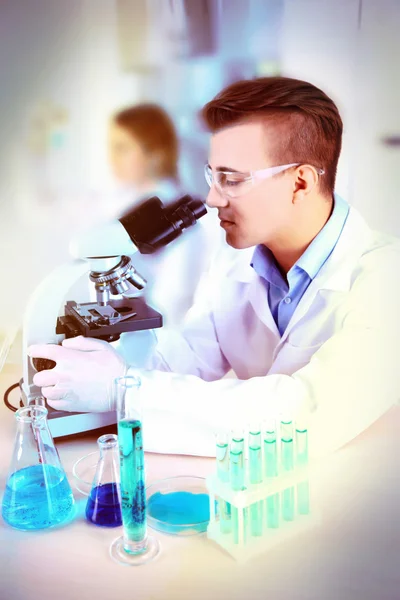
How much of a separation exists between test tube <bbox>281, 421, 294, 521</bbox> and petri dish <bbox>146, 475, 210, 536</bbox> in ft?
0.45

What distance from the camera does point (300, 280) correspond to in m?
1.32

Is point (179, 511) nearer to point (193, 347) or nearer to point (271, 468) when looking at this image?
point (271, 468)

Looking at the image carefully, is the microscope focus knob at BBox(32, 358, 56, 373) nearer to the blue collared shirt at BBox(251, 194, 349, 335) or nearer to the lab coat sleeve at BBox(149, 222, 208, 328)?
the lab coat sleeve at BBox(149, 222, 208, 328)

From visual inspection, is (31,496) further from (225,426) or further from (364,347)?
(364,347)

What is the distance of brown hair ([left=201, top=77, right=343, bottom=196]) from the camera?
3.92 ft

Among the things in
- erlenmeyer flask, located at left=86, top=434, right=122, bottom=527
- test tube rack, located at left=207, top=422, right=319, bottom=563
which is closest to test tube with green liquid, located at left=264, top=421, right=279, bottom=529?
test tube rack, located at left=207, top=422, right=319, bottom=563

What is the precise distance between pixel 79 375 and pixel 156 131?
601 millimetres

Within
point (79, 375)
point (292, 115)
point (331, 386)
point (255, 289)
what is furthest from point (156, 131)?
point (331, 386)

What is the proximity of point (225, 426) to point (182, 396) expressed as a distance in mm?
108

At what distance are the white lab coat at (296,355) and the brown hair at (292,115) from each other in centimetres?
17

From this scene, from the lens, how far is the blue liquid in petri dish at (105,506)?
989 mm

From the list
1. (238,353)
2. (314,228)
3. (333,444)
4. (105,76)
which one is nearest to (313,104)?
(314,228)

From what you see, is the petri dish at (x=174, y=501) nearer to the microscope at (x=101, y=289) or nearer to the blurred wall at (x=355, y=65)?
the microscope at (x=101, y=289)

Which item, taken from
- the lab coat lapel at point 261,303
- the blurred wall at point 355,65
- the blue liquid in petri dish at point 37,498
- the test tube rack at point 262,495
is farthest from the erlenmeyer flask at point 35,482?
the blurred wall at point 355,65
